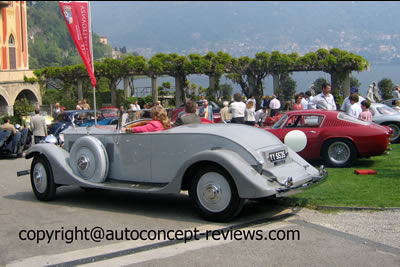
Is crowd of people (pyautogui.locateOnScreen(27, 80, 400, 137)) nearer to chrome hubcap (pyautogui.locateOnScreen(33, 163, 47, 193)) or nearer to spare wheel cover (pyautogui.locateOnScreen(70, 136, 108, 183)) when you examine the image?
spare wheel cover (pyautogui.locateOnScreen(70, 136, 108, 183))

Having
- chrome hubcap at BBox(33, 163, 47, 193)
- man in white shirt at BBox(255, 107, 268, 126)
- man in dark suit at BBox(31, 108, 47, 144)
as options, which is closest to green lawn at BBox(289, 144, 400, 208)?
chrome hubcap at BBox(33, 163, 47, 193)

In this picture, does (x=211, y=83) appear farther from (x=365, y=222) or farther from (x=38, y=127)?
(x=365, y=222)

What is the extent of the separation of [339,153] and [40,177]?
20.8ft

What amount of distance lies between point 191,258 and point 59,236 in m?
1.97

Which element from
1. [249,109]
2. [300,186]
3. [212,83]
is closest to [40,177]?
[300,186]

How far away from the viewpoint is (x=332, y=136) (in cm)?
1071

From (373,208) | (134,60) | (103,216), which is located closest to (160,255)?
(103,216)

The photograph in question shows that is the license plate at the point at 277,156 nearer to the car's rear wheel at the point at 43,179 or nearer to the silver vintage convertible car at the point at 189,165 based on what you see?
the silver vintage convertible car at the point at 189,165

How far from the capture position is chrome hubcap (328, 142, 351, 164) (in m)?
10.7

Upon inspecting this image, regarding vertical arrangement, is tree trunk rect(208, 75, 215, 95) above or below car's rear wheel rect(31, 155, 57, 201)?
above

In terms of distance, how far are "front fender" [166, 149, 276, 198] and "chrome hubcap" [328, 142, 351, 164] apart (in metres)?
4.76

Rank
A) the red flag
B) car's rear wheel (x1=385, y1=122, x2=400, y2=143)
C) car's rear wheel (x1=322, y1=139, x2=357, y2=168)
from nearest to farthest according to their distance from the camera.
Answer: car's rear wheel (x1=322, y1=139, x2=357, y2=168) < car's rear wheel (x1=385, y1=122, x2=400, y2=143) < the red flag

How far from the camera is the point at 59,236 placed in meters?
6.27

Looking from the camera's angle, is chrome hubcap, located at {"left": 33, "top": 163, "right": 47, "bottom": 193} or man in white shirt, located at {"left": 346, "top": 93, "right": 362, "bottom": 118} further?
man in white shirt, located at {"left": 346, "top": 93, "right": 362, "bottom": 118}
